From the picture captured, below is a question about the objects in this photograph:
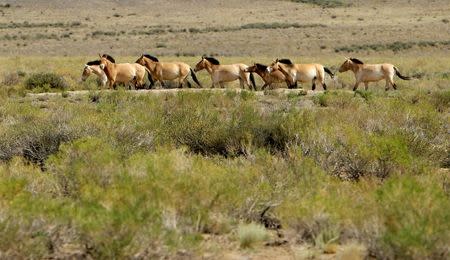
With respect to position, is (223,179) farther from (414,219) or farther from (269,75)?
(269,75)

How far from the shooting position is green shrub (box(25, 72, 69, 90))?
2641cm

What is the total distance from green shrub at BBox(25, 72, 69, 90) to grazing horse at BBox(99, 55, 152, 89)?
3.64 m

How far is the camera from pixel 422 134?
1238 cm

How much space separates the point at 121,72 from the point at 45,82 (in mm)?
4734

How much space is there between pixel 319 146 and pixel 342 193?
275cm

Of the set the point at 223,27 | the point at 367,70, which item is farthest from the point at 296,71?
the point at 223,27

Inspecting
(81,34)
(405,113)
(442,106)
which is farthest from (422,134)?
(81,34)

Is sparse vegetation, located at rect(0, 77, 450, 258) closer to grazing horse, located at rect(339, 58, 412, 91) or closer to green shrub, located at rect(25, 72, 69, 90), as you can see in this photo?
grazing horse, located at rect(339, 58, 412, 91)

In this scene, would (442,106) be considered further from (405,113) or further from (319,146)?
(319,146)

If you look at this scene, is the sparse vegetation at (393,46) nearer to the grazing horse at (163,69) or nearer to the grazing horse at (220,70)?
the grazing horse at (220,70)

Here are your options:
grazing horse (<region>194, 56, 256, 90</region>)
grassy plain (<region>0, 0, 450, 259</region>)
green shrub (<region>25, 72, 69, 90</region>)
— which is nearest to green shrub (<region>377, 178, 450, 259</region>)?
grassy plain (<region>0, 0, 450, 259</region>)

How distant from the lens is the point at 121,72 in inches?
932

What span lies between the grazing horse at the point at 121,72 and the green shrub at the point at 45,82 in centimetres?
364

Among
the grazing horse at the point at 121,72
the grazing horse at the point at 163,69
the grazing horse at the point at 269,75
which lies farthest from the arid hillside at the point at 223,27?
the grazing horse at the point at 121,72
